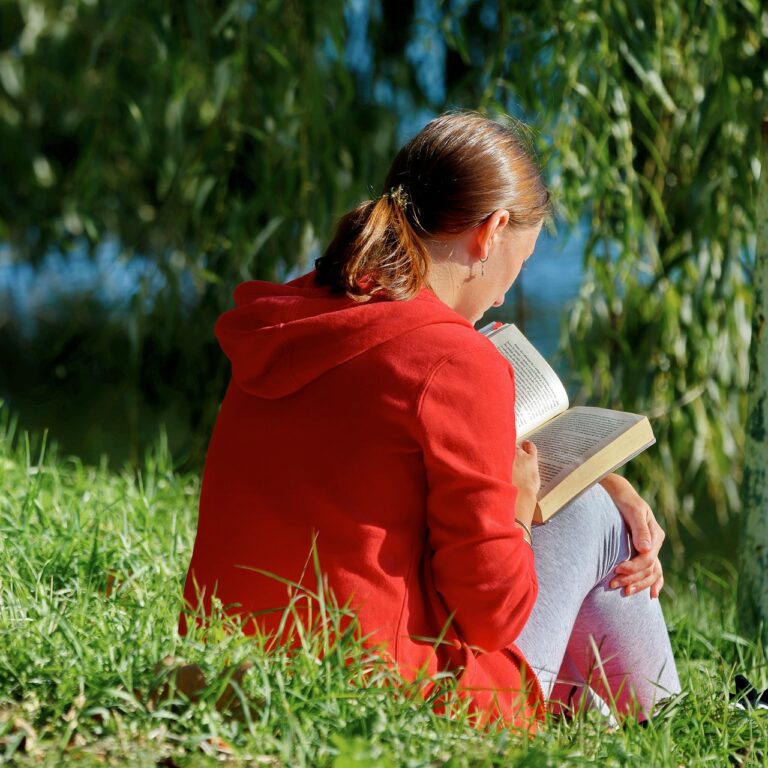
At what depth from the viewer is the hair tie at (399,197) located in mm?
1475

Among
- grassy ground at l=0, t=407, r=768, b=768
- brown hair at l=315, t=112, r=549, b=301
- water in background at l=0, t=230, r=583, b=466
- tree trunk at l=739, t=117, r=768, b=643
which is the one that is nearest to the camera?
grassy ground at l=0, t=407, r=768, b=768

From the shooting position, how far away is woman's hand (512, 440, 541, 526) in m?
1.45

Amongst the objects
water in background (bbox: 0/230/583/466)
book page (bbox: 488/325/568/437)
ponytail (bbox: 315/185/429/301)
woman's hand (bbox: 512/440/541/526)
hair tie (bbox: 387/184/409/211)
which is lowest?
water in background (bbox: 0/230/583/466)

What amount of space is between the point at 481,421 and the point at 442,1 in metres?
2.02

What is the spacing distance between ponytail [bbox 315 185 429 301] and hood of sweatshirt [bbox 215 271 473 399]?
0.02 meters

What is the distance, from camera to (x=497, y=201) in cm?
148

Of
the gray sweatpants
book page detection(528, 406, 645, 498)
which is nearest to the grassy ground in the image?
the gray sweatpants

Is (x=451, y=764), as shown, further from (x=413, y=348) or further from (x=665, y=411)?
(x=665, y=411)

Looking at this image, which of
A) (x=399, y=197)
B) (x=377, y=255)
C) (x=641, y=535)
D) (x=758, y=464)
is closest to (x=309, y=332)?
(x=377, y=255)

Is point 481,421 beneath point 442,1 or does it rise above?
beneath

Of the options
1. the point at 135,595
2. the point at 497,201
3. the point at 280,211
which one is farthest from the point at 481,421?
the point at 280,211

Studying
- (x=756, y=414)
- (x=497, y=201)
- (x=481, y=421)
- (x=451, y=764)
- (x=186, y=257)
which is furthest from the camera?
(x=186, y=257)

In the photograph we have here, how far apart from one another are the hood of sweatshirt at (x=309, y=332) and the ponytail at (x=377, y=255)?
18 mm

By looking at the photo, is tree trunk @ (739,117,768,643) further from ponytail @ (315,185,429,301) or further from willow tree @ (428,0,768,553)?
ponytail @ (315,185,429,301)
